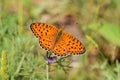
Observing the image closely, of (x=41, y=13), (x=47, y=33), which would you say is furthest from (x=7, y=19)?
(x=41, y=13)

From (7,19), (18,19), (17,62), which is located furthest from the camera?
(18,19)

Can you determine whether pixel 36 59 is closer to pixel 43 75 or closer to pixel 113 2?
pixel 43 75

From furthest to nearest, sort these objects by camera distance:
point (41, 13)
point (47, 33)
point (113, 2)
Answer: point (41, 13), point (113, 2), point (47, 33)

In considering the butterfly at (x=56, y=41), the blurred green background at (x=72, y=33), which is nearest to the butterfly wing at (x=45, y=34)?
the butterfly at (x=56, y=41)

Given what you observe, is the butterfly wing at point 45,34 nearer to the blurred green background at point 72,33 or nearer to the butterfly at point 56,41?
the butterfly at point 56,41

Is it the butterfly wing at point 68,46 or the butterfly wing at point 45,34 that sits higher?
the butterfly wing at point 45,34

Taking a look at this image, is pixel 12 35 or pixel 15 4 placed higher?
pixel 15 4

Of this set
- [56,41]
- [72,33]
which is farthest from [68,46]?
[72,33]
